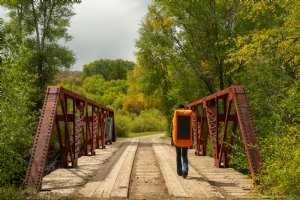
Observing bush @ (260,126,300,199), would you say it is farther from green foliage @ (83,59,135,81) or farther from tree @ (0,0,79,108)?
green foliage @ (83,59,135,81)

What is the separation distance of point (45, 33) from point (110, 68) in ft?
358

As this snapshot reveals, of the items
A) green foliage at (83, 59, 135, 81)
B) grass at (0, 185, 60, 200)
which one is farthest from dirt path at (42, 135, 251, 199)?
green foliage at (83, 59, 135, 81)

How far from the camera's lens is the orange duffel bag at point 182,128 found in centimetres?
974

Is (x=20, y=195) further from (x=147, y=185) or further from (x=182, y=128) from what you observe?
(x=182, y=128)

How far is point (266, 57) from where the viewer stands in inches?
514

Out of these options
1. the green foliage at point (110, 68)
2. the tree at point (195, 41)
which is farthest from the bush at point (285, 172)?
the green foliage at point (110, 68)

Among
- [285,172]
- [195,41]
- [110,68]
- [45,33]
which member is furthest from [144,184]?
[110,68]

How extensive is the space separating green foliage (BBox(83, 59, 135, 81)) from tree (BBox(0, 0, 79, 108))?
103890 millimetres

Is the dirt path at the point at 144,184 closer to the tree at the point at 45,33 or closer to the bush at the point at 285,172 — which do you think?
the bush at the point at 285,172

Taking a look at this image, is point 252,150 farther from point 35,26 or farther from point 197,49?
point 35,26

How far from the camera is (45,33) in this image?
33.4 meters

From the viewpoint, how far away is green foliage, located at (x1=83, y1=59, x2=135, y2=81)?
140000 mm

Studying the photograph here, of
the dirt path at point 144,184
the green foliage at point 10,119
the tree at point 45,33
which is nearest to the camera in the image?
the dirt path at point 144,184

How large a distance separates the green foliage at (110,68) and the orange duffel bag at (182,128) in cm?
12866
